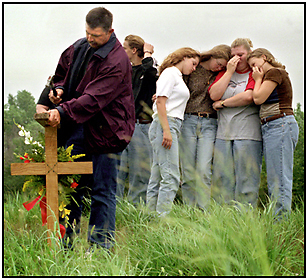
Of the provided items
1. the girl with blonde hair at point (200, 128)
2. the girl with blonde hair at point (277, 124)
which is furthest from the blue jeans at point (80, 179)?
the girl with blonde hair at point (277, 124)

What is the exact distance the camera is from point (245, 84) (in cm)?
398

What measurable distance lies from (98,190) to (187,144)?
1.41 m

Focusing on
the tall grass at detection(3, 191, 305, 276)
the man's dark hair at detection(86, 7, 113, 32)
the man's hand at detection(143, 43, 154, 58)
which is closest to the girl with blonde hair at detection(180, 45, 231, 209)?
the man's hand at detection(143, 43, 154, 58)

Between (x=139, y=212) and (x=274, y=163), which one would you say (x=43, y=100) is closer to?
(x=139, y=212)

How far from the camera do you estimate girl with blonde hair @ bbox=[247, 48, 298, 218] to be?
3402 mm

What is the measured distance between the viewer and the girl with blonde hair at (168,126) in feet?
11.8

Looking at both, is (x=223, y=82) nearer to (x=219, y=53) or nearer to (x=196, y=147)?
(x=219, y=53)

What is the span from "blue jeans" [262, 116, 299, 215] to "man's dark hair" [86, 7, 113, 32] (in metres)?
1.85

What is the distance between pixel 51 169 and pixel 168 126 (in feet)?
4.53

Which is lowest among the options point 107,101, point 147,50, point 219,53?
point 107,101

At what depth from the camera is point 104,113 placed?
290 cm

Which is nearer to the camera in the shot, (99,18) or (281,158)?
(99,18)

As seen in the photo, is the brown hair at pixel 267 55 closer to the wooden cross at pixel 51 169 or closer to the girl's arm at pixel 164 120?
the girl's arm at pixel 164 120

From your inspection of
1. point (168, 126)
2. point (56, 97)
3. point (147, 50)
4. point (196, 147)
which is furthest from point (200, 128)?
point (56, 97)
